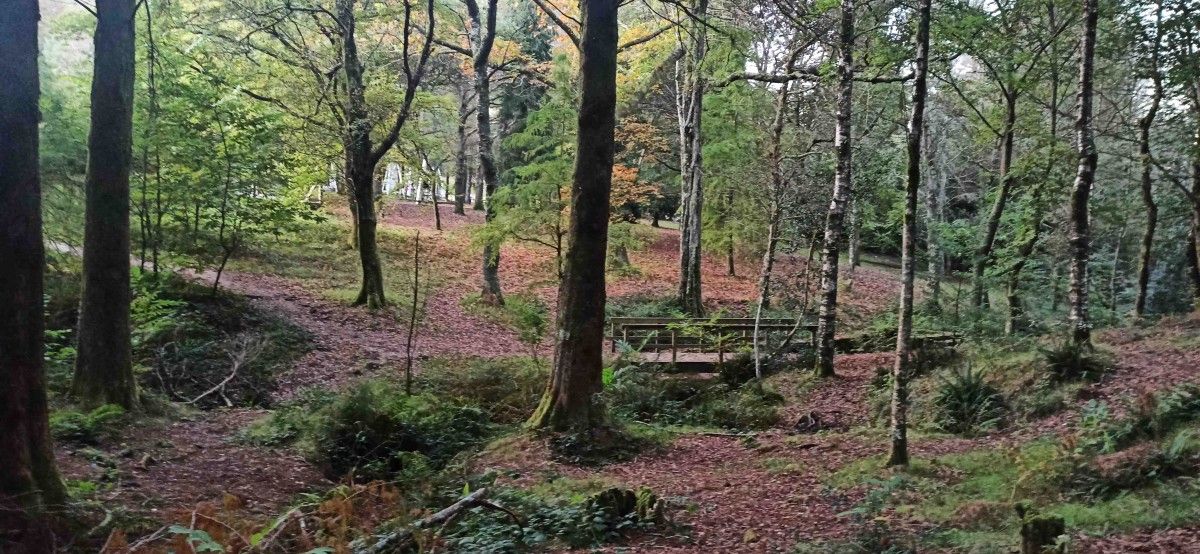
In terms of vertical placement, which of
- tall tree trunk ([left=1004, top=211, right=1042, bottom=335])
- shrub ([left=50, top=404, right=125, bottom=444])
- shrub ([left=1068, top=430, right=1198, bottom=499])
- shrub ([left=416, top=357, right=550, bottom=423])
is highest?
tall tree trunk ([left=1004, top=211, right=1042, bottom=335])

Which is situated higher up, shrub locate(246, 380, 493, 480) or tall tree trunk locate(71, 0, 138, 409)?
tall tree trunk locate(71, 0, 138, 409)

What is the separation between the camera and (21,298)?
16.6 ft

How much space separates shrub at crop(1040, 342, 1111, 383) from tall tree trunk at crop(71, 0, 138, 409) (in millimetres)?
13182

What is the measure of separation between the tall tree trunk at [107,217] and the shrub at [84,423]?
1.23ft

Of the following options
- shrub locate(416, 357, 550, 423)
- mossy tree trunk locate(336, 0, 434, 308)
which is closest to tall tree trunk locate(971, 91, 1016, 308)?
shrub locate(416, 357, 550, 423)

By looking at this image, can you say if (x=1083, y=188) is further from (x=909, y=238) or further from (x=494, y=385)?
(x=494, y=385)

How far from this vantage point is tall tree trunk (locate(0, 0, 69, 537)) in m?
4.81

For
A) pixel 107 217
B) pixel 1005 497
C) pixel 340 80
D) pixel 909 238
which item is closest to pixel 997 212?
pixel 909 238

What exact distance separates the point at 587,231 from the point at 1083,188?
28.1ft

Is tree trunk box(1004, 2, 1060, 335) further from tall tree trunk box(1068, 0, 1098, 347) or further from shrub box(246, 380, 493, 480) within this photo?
shrub box(246, 380, 493, 480)

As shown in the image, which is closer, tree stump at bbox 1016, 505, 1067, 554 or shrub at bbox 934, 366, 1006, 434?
tree stump at bbox 1016, 505, 1067, 554

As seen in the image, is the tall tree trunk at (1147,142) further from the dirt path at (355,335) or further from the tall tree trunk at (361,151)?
the tall tree trunk at (361,151)

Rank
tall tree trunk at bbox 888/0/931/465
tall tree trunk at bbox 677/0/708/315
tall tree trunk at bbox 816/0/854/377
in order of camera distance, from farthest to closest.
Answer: tall tree trunk at bbox 677/0/708/315 → tall tree trunk at bbox 816/0/854/377 → tall tree trunk at bbox 888/0/931/465

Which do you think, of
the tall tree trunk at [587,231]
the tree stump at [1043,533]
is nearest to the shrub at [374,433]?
the tall tree trunk at [587,231]
